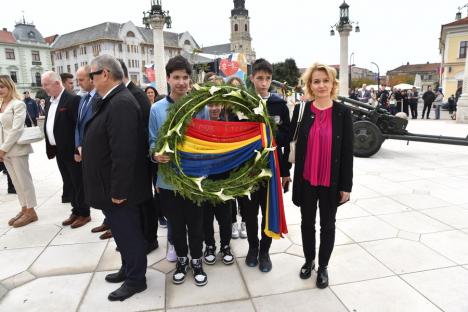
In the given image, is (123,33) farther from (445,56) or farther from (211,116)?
(211,116)

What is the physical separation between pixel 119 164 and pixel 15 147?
279 centimetres

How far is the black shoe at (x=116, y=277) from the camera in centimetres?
290

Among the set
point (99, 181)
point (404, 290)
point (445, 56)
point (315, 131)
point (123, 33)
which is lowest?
point (404, 290)

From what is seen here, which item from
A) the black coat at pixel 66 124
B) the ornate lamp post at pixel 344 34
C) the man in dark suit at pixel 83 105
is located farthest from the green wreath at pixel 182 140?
the ornate lamp post at pixel 344 34

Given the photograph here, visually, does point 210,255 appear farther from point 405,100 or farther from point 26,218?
point 405,100

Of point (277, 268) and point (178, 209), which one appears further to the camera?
point (277, 268)

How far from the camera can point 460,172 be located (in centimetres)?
625

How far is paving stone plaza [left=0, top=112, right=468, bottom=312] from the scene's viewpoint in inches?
100

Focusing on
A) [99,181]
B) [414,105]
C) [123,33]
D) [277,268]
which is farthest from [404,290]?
[123,33]

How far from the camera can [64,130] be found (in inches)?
161

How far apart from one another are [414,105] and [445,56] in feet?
91.0

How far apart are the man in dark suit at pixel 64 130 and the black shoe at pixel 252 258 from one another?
2481mm

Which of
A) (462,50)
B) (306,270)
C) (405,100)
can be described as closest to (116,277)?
(306,270)

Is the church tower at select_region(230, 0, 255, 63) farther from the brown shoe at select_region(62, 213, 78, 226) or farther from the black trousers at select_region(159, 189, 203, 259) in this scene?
the black trousers at select_region(159, 189, 203, 259)
